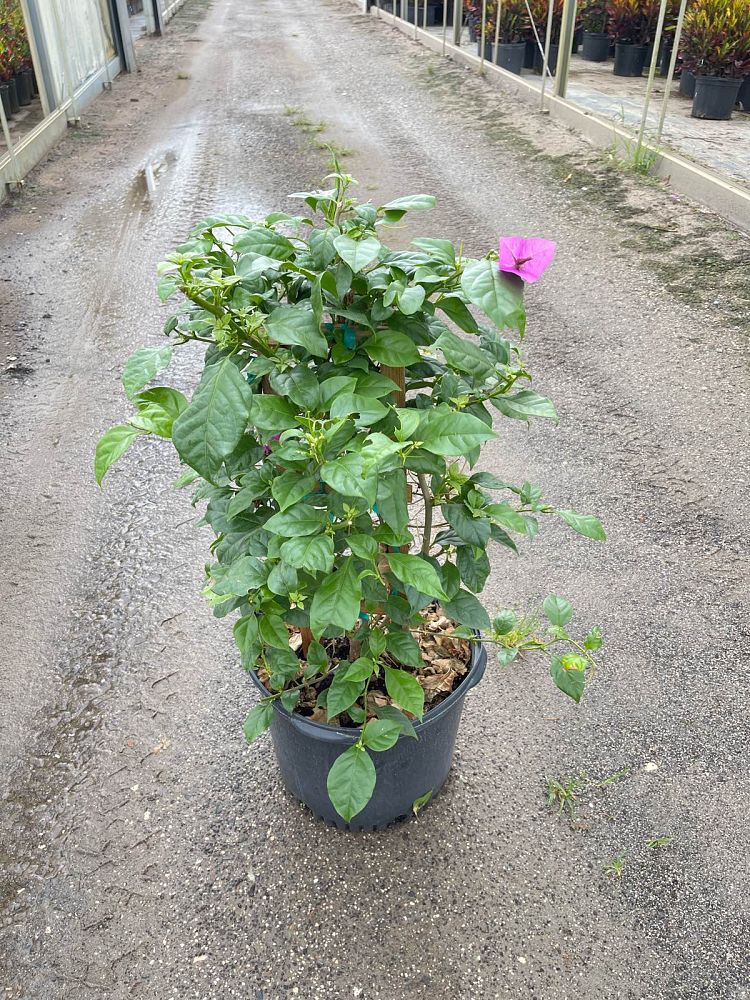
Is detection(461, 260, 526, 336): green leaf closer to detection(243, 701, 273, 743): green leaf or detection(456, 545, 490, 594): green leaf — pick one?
detection(456, 545, 490, 594): green leaf

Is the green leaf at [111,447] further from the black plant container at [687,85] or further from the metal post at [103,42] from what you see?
the metal post at [103,42]

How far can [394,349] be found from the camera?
1.53 meters

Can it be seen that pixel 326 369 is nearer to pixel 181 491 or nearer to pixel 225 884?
pixel 225 884

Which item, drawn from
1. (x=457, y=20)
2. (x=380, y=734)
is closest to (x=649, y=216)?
(x=380, y=734)

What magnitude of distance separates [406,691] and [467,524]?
0.37 m

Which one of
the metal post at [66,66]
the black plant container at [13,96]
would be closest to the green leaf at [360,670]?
the black plant container at [13,96]

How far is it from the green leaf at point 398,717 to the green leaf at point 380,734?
2 centimetres

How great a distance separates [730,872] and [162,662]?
5.59 ft

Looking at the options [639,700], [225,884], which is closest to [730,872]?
[639,700]

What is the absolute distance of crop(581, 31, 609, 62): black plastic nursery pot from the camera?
10930 millimetres

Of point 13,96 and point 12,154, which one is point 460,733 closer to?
point 12,154

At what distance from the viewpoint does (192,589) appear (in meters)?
3.03

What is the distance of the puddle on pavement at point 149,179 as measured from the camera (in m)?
6.83

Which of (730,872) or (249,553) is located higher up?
(249,553)
